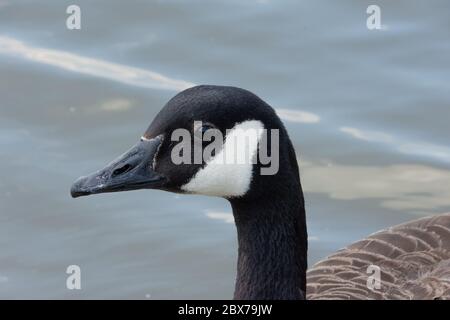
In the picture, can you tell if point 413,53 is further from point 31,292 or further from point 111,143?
point 31,292

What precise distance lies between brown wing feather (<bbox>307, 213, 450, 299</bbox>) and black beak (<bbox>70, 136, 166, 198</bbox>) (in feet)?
4.67

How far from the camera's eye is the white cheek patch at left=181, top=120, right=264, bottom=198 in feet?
21.3

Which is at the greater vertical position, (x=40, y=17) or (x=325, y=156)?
(x=40, y=17)

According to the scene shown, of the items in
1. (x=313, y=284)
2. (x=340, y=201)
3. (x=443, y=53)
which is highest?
(x=443, y=53)

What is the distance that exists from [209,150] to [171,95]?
426cm

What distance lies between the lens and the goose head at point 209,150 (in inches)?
255

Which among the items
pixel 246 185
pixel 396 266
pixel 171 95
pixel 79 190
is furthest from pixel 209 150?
pixel 171 95

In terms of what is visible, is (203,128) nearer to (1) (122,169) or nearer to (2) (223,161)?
(2) (223,161)

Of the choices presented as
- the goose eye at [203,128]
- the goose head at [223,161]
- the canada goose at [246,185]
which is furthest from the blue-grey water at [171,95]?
the goose eye at [203,128]

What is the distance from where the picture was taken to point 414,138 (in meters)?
10.7

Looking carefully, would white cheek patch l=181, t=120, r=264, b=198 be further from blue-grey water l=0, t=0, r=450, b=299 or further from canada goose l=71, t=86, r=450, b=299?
blue-grey water l=0, t=0, r=450, b=299

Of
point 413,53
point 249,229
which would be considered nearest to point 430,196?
point 413,53

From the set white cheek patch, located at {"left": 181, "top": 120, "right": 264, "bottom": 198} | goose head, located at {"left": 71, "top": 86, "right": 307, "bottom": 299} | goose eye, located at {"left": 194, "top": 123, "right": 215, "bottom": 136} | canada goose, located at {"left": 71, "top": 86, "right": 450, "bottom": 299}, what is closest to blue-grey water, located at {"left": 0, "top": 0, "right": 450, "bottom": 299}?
canada goose, located at {"left": 71, "top": 86, "right": 450, "bottom": 299}

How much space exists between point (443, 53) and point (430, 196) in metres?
1.98
